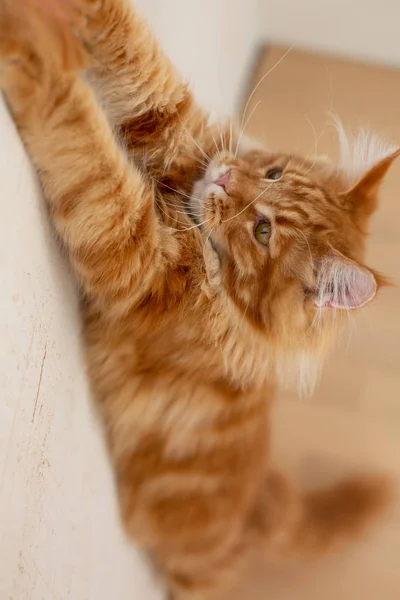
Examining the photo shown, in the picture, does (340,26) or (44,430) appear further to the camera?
(340,26)

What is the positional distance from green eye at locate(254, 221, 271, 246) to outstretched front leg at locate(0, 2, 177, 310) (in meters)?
0.21

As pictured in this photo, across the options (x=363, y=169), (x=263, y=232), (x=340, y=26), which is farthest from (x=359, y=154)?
(x=340, y=26)

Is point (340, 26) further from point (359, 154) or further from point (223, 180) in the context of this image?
point (223, 180)

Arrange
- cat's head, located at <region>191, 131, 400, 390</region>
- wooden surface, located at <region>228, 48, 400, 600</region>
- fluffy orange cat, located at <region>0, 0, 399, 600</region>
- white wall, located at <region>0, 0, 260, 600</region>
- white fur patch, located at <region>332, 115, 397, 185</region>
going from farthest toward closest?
1. wooden surface, located at <region>228, 48, 400, 600</region>
2. white fur patch, located at <region>332, 115, 397, 185</region>
3. cat's head, located at <region>191, 131, 400, 390</region>
4. fluffy orange cat, located at <region>0, 0, 399, 600</region>
5. white wall, located at <region>0, 0, 260, 600</region>

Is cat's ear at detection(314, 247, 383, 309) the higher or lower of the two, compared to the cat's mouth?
lower

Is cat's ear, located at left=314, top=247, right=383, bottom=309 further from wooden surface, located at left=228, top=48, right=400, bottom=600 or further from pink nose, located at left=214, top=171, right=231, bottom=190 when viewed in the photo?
wooden surface, located at left=228, top=48, right=400, bottom=600

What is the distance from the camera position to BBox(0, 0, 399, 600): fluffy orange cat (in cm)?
87

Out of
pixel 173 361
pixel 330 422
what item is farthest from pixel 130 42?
pixel 330 422

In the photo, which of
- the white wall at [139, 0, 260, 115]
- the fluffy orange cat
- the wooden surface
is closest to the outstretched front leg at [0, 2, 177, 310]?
the fluffy orange cat

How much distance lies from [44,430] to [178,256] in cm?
42

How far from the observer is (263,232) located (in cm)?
116

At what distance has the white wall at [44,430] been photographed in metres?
0.70

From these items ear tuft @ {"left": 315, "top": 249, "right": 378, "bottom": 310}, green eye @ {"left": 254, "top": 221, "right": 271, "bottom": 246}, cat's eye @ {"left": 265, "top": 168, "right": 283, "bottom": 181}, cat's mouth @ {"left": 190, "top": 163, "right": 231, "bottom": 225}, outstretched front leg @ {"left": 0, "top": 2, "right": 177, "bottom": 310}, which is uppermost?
outstretched front leg @ {"left": 0, "top": 2, "right": 177, "bottom": 310}

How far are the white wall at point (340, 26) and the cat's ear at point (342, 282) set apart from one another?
5.34 feet
